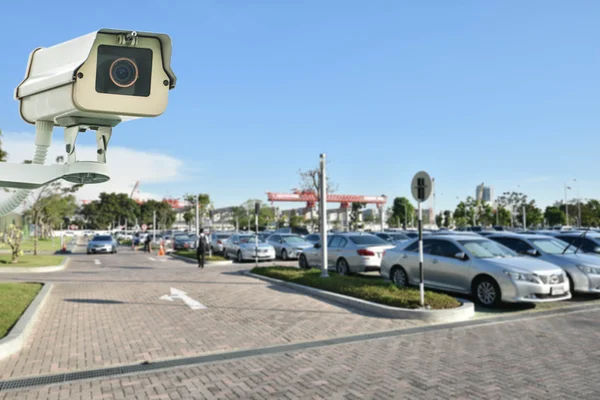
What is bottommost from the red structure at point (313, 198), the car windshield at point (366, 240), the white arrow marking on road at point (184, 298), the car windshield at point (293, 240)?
the white arrow marking on road at point (184, 298)

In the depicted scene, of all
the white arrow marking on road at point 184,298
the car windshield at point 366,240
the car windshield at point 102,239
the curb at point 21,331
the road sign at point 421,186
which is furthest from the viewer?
the car windshield at point 102,239

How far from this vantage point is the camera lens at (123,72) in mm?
1688

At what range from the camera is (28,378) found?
5590mm

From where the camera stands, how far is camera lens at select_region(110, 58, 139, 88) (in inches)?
66.4

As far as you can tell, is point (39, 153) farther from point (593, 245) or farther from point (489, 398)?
point (593, 245)

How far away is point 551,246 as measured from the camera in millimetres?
12742

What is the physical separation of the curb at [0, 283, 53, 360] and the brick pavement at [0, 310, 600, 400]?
68.6 inches

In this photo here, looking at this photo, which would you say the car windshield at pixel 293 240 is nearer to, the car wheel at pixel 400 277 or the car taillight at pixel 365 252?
the car taillight at pixel 365 252

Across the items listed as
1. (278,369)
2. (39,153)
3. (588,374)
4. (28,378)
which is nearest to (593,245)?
(588,374)

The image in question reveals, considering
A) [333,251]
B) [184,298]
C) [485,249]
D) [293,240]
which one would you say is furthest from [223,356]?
[293,240]

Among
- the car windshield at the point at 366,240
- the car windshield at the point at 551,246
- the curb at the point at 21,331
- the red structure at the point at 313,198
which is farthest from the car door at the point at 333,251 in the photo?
the red structure at the point at 313,198

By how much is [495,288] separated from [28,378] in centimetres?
847

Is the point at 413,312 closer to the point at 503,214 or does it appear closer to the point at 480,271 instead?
the point at 480,271

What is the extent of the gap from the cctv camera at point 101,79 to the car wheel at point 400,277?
37.4 feet
